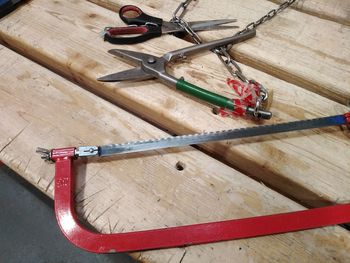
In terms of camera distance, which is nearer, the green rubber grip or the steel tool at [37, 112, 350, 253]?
the steel tool at [37, 112, 350, 253]

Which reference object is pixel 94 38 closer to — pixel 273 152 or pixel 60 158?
pixel 60 158

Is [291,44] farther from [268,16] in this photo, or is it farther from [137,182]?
[137,182]

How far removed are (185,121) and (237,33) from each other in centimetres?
27

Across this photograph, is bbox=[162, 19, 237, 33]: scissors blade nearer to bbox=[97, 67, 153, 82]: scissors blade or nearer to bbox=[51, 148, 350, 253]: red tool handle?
bbox=[97, 67, 153, 82]: scissors blade

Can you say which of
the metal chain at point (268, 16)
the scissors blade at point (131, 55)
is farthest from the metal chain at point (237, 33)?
the scissors blade at point (131, 55)

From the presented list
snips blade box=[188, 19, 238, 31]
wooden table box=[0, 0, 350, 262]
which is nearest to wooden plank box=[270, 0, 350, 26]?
wooden table box=[0, 0, 350, 262]

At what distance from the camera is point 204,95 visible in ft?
2.06

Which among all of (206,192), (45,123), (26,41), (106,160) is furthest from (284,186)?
(26,41)

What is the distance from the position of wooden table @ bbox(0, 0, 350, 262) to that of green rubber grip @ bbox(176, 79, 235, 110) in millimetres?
28

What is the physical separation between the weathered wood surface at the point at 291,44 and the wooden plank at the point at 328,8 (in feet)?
0.12

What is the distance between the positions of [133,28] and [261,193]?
0.46m

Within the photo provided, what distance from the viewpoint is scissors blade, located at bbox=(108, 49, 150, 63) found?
696 mm

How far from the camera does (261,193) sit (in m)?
0.56

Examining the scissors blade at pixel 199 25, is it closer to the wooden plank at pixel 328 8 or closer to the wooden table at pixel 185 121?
the wooden table at pixel 185 121
